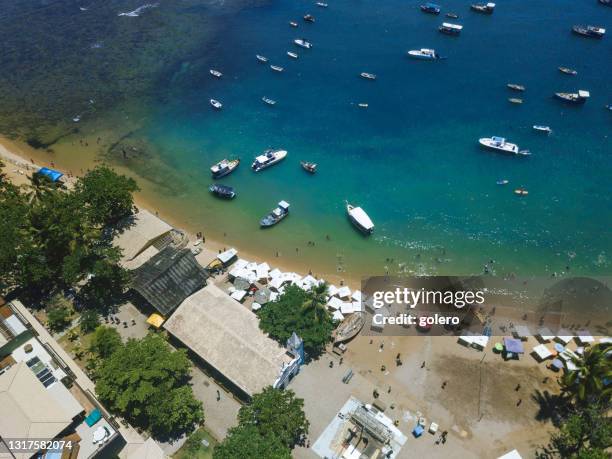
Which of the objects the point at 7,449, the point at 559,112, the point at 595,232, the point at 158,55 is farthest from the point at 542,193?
the point at 158,55

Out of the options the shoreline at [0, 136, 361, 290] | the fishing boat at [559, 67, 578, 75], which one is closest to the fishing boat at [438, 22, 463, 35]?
the fishing boat at [559, 67, 578, 75]

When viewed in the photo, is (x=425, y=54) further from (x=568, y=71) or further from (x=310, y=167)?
(x=310, y=167)

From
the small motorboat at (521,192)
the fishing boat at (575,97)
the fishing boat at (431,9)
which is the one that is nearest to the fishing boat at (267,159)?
the small motorboat at (521,192)

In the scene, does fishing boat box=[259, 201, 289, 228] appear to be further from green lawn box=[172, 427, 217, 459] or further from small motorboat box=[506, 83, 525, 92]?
small motorboat box=[506, 83, 525, 92]

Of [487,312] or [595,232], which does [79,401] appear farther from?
[595,232]

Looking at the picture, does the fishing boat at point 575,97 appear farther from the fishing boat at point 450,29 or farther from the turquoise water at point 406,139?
the fishing boat at point 450,29
